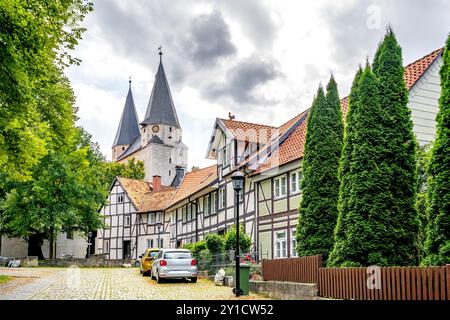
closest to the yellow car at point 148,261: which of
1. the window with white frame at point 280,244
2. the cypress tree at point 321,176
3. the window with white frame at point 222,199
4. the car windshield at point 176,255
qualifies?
the window with white frame at point 222,199

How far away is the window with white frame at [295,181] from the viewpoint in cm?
2408

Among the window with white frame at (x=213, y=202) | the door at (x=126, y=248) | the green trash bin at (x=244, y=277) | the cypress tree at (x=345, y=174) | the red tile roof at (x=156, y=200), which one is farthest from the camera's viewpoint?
the door at (x=126, y=248)

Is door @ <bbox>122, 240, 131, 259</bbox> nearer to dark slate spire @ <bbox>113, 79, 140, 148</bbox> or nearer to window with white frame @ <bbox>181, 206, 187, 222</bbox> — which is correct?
window with white frame @ <bbox>181, 206, 187, 222</bbox>

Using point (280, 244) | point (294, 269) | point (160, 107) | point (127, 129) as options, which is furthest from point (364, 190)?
point (127, 129)

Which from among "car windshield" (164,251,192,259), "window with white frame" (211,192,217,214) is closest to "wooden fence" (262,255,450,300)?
"car windshield" (164,251,192,259)

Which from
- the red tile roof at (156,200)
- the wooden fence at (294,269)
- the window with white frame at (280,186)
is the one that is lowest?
the wooden fence at (294,269)

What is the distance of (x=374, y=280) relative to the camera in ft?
38.3

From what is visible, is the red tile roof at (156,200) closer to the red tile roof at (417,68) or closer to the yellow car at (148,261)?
the yellow car at (148,261)

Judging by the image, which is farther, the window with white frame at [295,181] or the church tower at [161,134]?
the church tower at [161,134]

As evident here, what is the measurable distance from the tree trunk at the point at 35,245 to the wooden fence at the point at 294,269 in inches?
1370

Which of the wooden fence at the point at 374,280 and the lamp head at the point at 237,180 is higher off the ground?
the lamp head at the point at 237,180
